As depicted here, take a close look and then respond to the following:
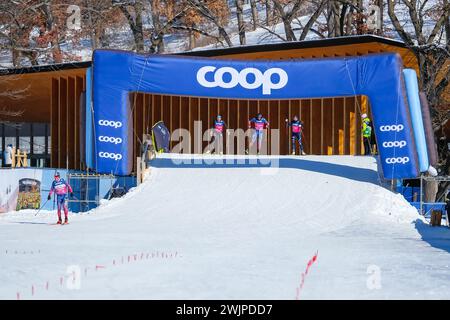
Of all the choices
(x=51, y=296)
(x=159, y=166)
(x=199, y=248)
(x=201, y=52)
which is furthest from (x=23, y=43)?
(x=51, y=296)

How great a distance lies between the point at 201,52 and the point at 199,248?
59.6ft

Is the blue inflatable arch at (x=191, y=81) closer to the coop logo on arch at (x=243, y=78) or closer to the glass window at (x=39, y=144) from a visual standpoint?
the coop logo on arch at (x=243, y=78)

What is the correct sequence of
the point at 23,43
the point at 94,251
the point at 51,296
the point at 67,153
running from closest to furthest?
the point at 51,296
the point at 94,251
the point at 67,153
the point at 23,43

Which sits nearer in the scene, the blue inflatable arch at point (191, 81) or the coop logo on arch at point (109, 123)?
the blue inflatable arch at point (191, 81)

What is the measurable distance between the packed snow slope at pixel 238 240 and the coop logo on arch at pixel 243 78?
2.84 m

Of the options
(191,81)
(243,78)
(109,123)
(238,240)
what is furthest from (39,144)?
(238,240)

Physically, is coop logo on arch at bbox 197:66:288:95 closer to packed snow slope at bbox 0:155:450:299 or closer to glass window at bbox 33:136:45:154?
packed snow slope at bbox 0:155:450:299

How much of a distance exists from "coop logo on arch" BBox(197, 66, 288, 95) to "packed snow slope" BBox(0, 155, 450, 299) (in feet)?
9.31

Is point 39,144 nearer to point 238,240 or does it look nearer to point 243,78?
point 243,78

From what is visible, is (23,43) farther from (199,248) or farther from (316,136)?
(199,248)

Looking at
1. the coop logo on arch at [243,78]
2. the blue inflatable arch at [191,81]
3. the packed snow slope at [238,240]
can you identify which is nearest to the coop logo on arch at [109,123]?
the blue inflatable arch at [191,81]

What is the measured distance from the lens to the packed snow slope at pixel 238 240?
36.3 feet

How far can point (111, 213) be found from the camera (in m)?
23.2
